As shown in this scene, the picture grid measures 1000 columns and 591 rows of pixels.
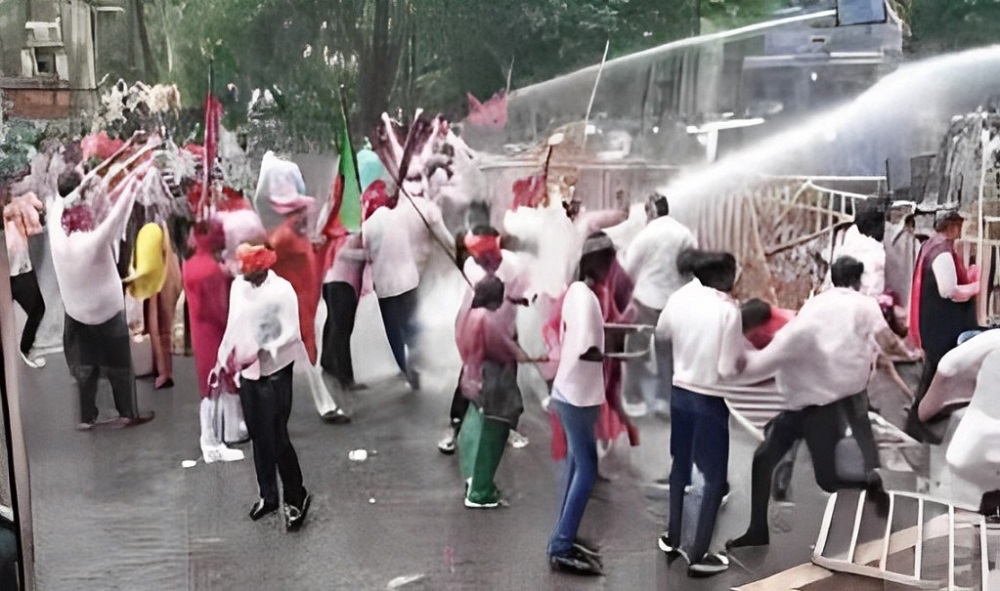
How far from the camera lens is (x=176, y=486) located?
1.93 m

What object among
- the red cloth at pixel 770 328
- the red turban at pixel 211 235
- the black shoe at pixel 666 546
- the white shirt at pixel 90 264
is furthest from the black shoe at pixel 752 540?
the white shirt at pixel 90 264

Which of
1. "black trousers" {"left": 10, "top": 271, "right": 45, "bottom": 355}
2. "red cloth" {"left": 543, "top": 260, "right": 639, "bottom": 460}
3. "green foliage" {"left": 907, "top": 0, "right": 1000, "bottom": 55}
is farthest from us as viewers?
"black trousers" {"left": 10, "top": 271, "right": 45, "bottom": 355}

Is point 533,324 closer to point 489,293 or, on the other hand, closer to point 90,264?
point 489,293

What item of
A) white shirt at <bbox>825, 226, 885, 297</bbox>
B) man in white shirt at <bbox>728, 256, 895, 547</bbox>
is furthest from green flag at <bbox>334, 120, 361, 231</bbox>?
white shirt at <bbox>825, 226, 885, 297</bbox>

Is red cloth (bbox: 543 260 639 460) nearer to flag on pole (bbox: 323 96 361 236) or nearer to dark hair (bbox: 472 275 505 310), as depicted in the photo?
dark hair (bbox: 472 275 505 310)

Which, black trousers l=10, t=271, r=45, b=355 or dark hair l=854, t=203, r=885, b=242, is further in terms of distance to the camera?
black trousers l=10, t=271, r=45, b=355

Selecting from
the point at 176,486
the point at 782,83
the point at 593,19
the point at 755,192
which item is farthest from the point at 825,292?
the point at 176,486

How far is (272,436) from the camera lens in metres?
1.89

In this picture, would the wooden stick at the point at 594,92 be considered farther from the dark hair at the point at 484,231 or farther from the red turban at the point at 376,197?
the red turban at the point at 376,197

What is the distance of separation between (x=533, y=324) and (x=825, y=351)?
2.06 feet

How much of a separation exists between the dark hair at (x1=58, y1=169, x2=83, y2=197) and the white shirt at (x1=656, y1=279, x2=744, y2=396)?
1343mm

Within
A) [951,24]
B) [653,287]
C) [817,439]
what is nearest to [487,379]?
[653,287]

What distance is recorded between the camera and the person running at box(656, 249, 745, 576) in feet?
5.86

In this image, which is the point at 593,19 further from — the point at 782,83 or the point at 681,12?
the point at 782,83
